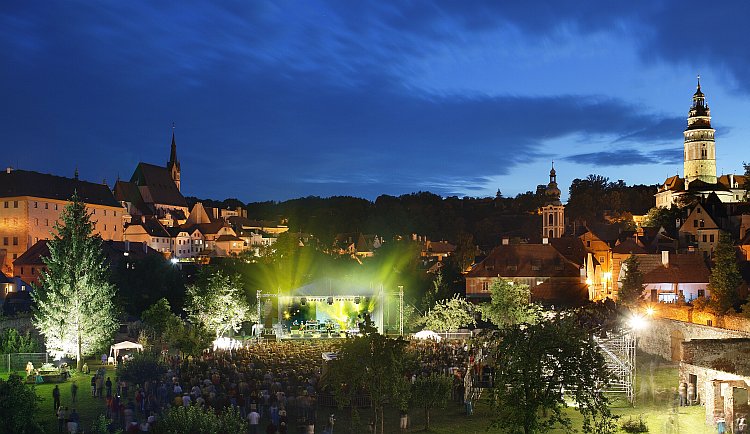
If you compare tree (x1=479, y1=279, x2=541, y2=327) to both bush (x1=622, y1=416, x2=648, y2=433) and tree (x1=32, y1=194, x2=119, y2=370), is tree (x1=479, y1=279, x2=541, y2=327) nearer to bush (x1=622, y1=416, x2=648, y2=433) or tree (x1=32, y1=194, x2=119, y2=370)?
tree (x1=32, y1=194, x2=119, y2=370)

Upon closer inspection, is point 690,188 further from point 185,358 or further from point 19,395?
point 19,395

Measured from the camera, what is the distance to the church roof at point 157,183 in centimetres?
11369

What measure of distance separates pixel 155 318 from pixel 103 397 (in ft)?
51.2

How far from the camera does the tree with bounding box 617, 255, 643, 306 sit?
Result: 1977 inches

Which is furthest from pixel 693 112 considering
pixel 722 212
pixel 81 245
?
pixel 81 245

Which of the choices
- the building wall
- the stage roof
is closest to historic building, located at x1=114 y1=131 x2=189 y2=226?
the building wall

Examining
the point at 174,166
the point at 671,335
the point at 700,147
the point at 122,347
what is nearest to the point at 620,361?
the point at 671,335

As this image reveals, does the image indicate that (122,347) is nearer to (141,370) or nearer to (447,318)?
(141,370)

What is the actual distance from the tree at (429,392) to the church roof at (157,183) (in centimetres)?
9462

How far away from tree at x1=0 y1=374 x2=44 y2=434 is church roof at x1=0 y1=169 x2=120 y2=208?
66080 millimetres

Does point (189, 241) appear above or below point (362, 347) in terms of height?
above

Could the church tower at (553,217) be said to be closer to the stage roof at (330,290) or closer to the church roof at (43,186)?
the stage roof at (330,290)

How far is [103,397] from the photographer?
28812mm

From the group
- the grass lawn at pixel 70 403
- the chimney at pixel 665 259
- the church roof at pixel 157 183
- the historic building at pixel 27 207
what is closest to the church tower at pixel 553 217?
the chimney at pixel 665 259
